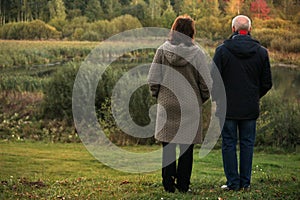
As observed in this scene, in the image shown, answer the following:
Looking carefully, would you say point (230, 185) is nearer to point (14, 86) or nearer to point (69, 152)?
point (69, 152)

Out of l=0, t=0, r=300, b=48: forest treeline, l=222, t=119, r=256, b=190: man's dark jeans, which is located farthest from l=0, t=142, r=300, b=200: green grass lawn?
l=0, t=0, r=300, b=48: forest treeline

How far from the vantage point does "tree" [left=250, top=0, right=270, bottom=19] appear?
18891 mm

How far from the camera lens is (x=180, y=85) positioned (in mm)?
5637

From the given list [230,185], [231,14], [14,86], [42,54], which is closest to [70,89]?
[14,86]

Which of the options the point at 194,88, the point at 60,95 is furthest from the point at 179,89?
the point at 60,95

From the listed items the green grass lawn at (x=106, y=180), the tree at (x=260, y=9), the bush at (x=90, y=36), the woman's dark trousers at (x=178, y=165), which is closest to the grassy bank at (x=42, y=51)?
the bush at (x=90, y=36)

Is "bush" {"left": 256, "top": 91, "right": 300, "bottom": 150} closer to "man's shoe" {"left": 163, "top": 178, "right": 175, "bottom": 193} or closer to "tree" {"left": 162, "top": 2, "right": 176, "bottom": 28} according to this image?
"tree" {"left": 162, "top": 2, "right": 176, "bottom": 28}

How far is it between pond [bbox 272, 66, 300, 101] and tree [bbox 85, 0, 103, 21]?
6879 millimetres

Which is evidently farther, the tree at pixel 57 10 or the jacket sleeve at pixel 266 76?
the tree at pixel 57 10

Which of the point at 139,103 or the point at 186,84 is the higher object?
the point at 186,84

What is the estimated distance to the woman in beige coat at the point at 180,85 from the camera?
5.61m

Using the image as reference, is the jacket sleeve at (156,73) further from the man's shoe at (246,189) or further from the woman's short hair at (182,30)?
the man's shoe at (246,189)

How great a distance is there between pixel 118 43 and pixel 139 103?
212 inches

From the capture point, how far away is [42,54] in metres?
19.9
